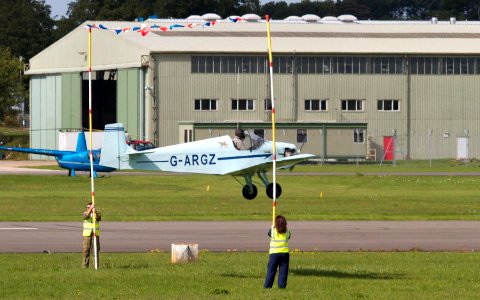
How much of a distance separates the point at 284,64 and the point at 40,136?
1008 inches

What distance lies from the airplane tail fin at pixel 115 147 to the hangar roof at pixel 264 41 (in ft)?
150

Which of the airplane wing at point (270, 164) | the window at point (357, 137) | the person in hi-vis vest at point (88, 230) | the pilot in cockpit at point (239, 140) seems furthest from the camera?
the window at point (357, 137)

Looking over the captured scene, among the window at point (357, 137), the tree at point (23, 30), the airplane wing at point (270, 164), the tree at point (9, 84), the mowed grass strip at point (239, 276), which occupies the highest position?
the tree at point (23, 30)

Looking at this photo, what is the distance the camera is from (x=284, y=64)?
9262 cm

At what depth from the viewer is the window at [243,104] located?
92000mm

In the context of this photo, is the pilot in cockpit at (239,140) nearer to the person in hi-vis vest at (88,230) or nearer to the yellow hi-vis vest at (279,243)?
the person in hi-vis vest at (88,230)

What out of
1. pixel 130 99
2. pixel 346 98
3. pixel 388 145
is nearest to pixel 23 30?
pixel 130 99

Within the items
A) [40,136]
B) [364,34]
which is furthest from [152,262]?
[40,136]

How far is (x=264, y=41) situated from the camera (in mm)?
93438

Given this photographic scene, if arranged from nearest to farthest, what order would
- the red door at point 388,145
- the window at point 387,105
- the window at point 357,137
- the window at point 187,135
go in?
1. the window at point 187,135
2. the window at point 357,137
3. the red door at point 388,145
4. the window at point 387,105

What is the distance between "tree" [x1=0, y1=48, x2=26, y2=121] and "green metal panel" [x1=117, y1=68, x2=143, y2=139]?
33.2 meters

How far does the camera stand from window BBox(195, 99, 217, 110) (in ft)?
302

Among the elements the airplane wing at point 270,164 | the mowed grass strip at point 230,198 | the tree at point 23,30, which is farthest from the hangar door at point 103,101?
the tree at point 23,30

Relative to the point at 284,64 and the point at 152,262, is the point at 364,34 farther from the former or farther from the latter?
the point at 152,262
